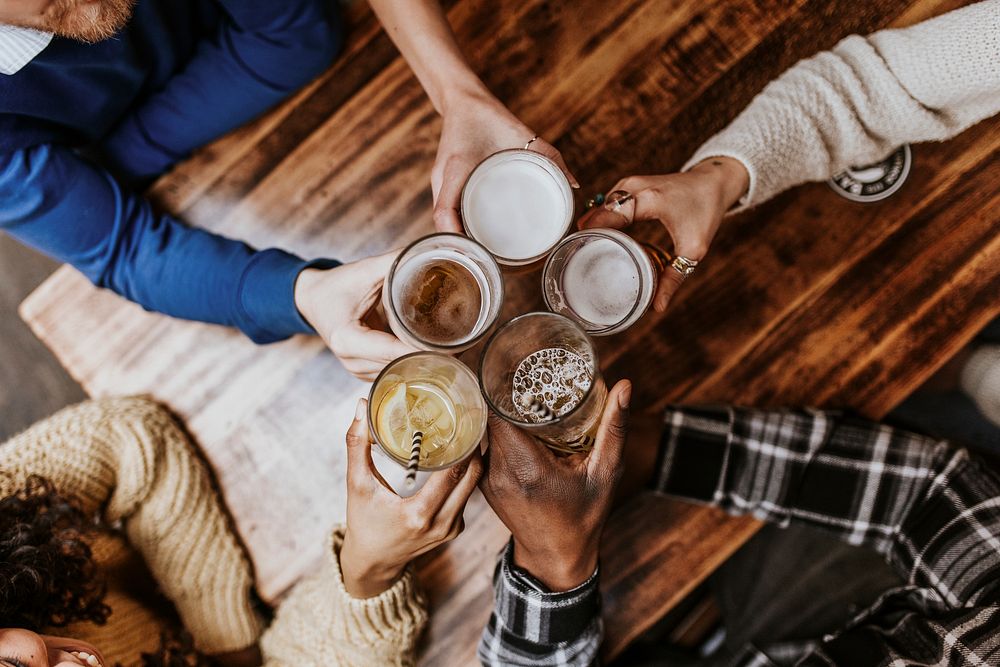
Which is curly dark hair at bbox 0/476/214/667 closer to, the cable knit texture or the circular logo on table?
the circular logo on table

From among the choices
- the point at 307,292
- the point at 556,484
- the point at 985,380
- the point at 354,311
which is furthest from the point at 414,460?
the point at 985,380

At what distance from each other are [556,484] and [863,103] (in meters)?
1.13

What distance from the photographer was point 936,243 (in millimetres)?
1755

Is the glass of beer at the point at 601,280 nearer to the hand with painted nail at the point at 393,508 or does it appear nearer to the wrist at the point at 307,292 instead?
the hand with painted nail at the point at 393,508

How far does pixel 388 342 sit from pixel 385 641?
2.55ft

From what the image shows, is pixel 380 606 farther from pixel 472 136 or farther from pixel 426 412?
pixel 472 136

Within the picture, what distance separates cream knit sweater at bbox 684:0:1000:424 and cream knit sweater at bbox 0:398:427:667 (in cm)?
133

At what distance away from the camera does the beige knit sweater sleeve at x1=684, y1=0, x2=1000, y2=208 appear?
1.52 m

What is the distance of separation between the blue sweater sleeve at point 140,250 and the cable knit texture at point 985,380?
183cm

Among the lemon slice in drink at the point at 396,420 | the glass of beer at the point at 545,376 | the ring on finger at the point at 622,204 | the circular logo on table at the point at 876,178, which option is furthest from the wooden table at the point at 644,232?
the lemon slice in drink at the point at 396,420

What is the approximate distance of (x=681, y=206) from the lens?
1.48 metres

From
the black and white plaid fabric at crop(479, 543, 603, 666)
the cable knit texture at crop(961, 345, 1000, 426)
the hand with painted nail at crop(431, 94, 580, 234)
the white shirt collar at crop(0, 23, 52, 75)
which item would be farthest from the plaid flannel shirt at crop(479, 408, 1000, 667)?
the white shirt collar at crop(0, 23, 52, 75)

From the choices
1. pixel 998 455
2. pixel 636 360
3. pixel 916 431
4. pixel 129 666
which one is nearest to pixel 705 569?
pixel 636 360

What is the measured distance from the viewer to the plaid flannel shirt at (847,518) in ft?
5.05
